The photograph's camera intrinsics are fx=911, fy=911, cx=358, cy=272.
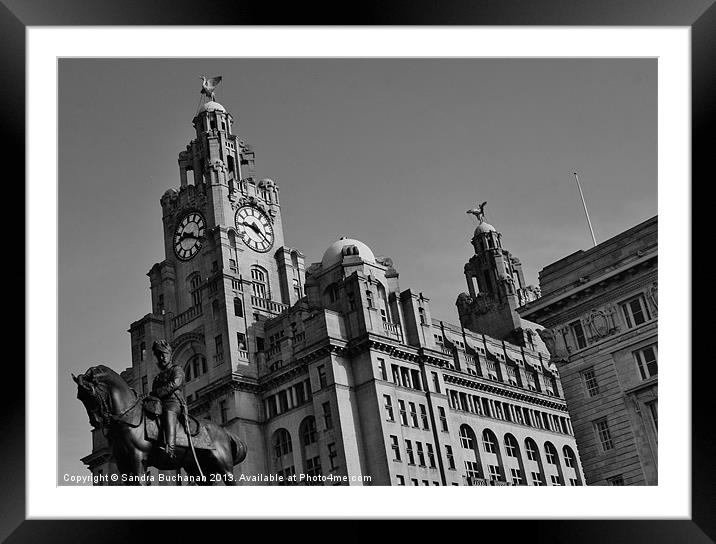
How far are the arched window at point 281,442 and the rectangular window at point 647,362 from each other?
22091 millimetres

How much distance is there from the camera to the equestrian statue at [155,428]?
78.1 feet

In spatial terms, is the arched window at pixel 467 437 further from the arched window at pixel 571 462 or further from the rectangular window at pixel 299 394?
the rectangular window at pixel 299 394

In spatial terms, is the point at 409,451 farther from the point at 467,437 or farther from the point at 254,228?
the point at 254,228

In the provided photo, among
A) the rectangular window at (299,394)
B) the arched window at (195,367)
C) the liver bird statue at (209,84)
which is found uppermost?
the liver bird statue at (209,84)

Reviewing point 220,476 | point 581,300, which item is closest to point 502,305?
point 581,300

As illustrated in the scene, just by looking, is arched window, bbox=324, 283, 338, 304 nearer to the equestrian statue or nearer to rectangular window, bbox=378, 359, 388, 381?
rectangular window, bbox=378, 359, 388, 381

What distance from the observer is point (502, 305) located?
69875 millimetres

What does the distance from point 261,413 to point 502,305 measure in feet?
76.3

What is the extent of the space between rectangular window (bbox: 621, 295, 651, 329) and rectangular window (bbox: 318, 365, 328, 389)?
744 inches

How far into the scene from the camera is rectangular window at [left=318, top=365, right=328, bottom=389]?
2056 inches

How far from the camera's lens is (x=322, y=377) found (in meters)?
52.6

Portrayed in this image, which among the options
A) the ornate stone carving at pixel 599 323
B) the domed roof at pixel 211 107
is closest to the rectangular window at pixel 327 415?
Answer: the ornate stone carving at pixel 599 323

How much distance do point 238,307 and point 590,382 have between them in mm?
24778
